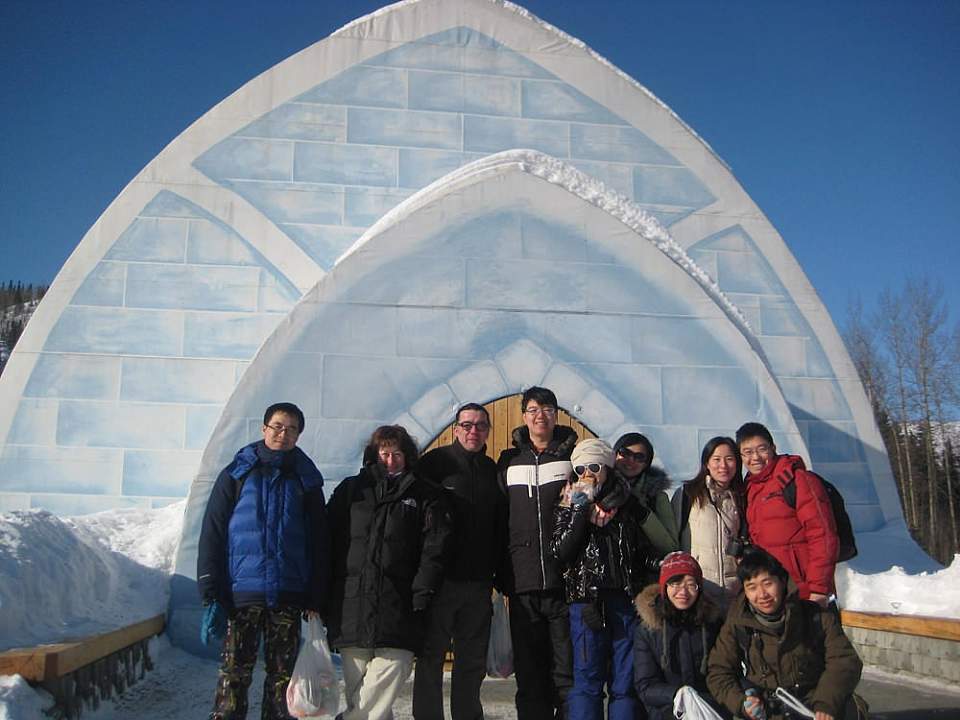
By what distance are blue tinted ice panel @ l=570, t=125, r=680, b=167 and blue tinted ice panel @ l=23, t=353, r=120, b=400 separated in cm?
463

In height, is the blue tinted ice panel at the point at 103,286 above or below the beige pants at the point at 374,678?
above

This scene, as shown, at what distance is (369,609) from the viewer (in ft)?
11.9

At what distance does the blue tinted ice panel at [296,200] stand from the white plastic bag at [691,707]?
5786 millimetres

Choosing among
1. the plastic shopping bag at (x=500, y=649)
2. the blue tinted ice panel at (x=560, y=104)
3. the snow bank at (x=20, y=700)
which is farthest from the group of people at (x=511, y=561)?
the blue tinted ice panel at (x=560, y=104)

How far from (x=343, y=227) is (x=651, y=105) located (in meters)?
3.23

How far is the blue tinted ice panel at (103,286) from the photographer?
25.2 ft

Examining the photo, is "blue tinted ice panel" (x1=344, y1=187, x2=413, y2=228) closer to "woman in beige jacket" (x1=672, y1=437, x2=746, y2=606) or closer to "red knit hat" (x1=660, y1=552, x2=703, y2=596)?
"woman in beige jacket" (x1=672, y1=437, x2=746, y2=606)

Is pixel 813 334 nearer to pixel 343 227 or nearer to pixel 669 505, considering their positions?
pixel 343 227

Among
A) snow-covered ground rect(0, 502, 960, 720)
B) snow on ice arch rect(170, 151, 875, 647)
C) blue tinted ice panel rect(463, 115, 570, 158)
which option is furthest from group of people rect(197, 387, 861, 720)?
blue tinted ice panel rect(463, 115, 570, 158)

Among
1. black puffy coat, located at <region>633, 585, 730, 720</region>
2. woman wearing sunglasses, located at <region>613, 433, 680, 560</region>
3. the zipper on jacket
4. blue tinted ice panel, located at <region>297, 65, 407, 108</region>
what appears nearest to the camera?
black puffy coat, located at <region>633, 585, 730, 720</region>

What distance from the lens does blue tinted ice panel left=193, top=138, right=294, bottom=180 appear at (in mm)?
8125

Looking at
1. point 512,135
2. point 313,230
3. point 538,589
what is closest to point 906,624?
point 538,589

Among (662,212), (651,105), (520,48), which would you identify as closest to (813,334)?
(662,212)

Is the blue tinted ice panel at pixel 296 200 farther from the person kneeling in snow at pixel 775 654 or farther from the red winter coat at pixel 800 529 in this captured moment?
the person kneeling in snow at pixel 775 654
